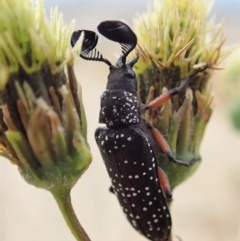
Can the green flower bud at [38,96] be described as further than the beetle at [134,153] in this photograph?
No

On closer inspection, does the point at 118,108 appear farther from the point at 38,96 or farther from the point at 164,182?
the point at 38,96

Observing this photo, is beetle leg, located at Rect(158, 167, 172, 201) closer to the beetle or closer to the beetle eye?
the beetle

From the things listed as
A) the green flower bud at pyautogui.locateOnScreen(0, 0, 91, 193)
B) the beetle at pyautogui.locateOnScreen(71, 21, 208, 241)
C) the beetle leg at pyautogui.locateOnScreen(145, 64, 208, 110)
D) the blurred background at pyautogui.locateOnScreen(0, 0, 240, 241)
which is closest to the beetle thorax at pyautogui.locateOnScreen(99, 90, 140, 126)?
the beetle at pyautogui.locateOnScreen(71, 21, 208, 241)

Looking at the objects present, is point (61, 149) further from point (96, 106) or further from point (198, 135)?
point (96, 106)

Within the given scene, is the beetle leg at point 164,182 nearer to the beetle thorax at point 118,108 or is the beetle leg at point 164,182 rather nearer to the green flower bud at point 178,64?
the green flower bud at point 178,64

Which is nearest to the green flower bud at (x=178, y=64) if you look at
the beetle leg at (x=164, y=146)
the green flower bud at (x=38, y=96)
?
the beetle leg at (x=164, y=146)

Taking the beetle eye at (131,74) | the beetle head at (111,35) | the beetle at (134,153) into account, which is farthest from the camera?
the beetle eye at (131,74)

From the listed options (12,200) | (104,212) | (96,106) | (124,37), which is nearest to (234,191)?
(104,212)
